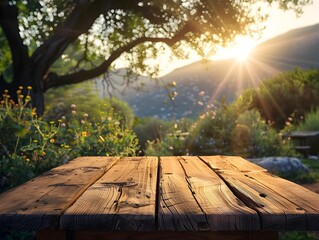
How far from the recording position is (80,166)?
11.3 feet

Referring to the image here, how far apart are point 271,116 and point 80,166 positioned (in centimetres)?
1510

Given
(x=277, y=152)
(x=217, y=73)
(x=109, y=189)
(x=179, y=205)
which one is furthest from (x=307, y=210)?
(x=217, y=73)

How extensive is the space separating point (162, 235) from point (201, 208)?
227 millimetres

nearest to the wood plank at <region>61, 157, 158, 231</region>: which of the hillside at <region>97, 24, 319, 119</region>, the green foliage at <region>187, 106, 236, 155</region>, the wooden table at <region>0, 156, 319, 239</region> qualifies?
the wooden table at <region>0, 156, 319, 239</region>

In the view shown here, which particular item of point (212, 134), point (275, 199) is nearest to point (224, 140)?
point (212, 134)

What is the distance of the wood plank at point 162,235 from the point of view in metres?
1.94

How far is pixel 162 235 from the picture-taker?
6.48 feet

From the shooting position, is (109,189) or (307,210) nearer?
(307,210)

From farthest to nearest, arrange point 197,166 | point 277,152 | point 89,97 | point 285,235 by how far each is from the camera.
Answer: point 89,97, point 277,152, point 285,235, point 197,166

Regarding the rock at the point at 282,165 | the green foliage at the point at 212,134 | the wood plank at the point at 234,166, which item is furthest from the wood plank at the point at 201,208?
the green foliage at the point at 212,134

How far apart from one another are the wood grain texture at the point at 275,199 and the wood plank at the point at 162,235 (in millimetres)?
125

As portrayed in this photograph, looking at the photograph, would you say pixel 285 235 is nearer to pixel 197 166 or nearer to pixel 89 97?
pixel 197 166

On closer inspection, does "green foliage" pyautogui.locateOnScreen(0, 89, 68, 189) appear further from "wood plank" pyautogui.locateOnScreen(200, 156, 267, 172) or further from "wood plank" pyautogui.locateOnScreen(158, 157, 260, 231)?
"wood plank" pyautogui.locateOnScreen(158, 157, 260, 231)

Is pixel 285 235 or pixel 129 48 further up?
pixel 129 48
